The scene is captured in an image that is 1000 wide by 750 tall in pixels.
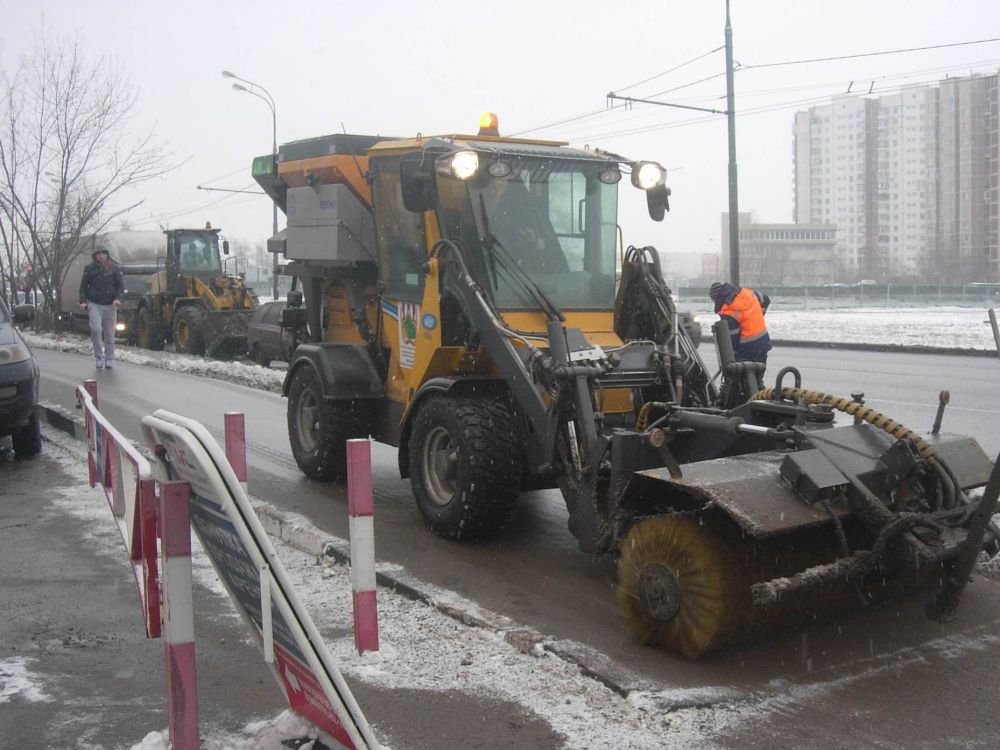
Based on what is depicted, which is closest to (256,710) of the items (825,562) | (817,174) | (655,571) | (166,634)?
(166,634)

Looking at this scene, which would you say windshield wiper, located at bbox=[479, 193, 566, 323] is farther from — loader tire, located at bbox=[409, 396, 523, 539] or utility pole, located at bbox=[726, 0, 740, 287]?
utility pole, located at bbox=[726, 0, 740, 287]

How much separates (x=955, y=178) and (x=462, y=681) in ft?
223

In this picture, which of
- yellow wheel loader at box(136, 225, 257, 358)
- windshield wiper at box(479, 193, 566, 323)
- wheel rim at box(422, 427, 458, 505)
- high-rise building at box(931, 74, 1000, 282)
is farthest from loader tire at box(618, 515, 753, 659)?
high-rise building at box(931, 74, 1000, 282)

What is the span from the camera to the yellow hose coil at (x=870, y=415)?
4860mm

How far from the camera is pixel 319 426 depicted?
8.43 metres

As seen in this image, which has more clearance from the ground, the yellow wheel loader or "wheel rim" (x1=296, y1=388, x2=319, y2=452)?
the yellow wheel loader

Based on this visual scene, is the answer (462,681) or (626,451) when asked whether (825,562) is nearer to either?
(626,451)

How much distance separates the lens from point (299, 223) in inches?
348

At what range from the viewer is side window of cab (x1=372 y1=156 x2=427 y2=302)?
7.53 m

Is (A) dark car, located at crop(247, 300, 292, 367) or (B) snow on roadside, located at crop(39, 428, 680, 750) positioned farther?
(A) dark car, located at crop(247, 300, 292, 367)

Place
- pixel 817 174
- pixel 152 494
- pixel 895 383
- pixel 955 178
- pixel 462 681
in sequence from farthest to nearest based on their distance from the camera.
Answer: pixel 817 174 → pixel 955 178 → pixel 895 383 → pixel 462 681 → pixel 152 494

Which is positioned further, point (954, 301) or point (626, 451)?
point (954, 301)

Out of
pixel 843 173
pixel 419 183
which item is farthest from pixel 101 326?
pixel 843 173

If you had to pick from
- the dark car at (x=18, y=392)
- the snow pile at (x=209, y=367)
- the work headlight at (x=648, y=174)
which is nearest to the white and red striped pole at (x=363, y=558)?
the work headlight at (x=648, y=174)
